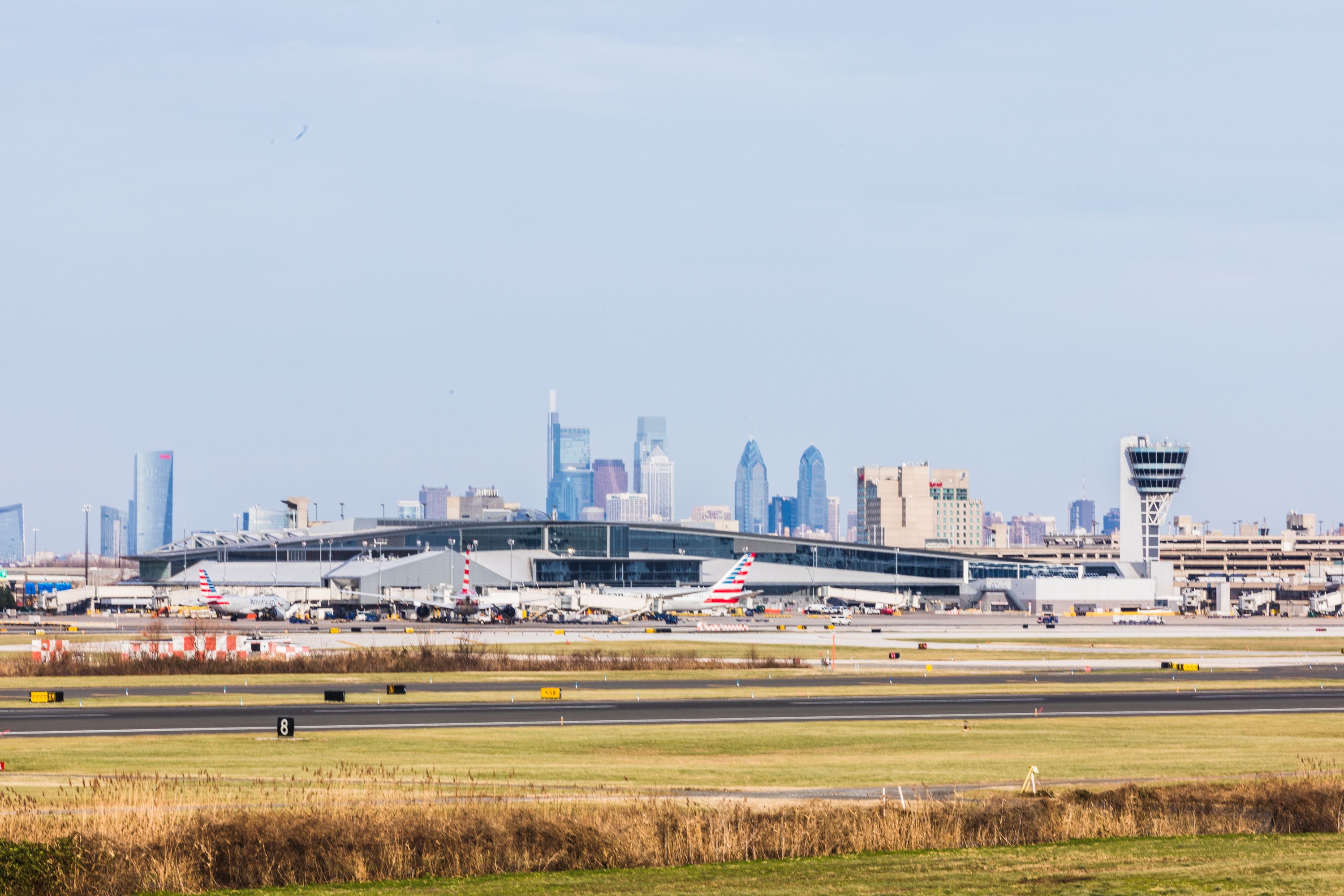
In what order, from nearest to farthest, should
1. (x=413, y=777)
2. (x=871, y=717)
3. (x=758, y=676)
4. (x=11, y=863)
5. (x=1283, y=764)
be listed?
1. (x=11, y=863)
2. (x=413, y=777)
3. (x=1283, y=764)
4. (x=871, y=717)
5. (x=758, y=676)

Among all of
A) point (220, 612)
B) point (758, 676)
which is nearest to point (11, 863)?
point (758, 676)

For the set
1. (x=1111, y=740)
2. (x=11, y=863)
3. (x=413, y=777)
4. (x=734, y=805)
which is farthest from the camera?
(x=1111, y=740)

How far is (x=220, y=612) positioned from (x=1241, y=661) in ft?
346

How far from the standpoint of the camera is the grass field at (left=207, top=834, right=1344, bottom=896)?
1877 centimetres

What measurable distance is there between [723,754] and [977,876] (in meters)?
17.7

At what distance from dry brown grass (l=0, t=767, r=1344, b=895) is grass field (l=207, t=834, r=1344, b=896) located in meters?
0.77

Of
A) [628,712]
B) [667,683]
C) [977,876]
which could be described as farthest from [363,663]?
[977,876]

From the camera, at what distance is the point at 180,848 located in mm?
20344

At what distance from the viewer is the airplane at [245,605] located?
15025cm

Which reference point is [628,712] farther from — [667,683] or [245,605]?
[245,605]

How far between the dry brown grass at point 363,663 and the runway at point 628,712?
17014 millimetres

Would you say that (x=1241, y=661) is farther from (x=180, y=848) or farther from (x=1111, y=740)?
(x=180, y=848)

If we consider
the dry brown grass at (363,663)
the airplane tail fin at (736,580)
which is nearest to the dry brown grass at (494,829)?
the dry brown grass at (363,663)

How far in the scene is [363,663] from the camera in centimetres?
7075
